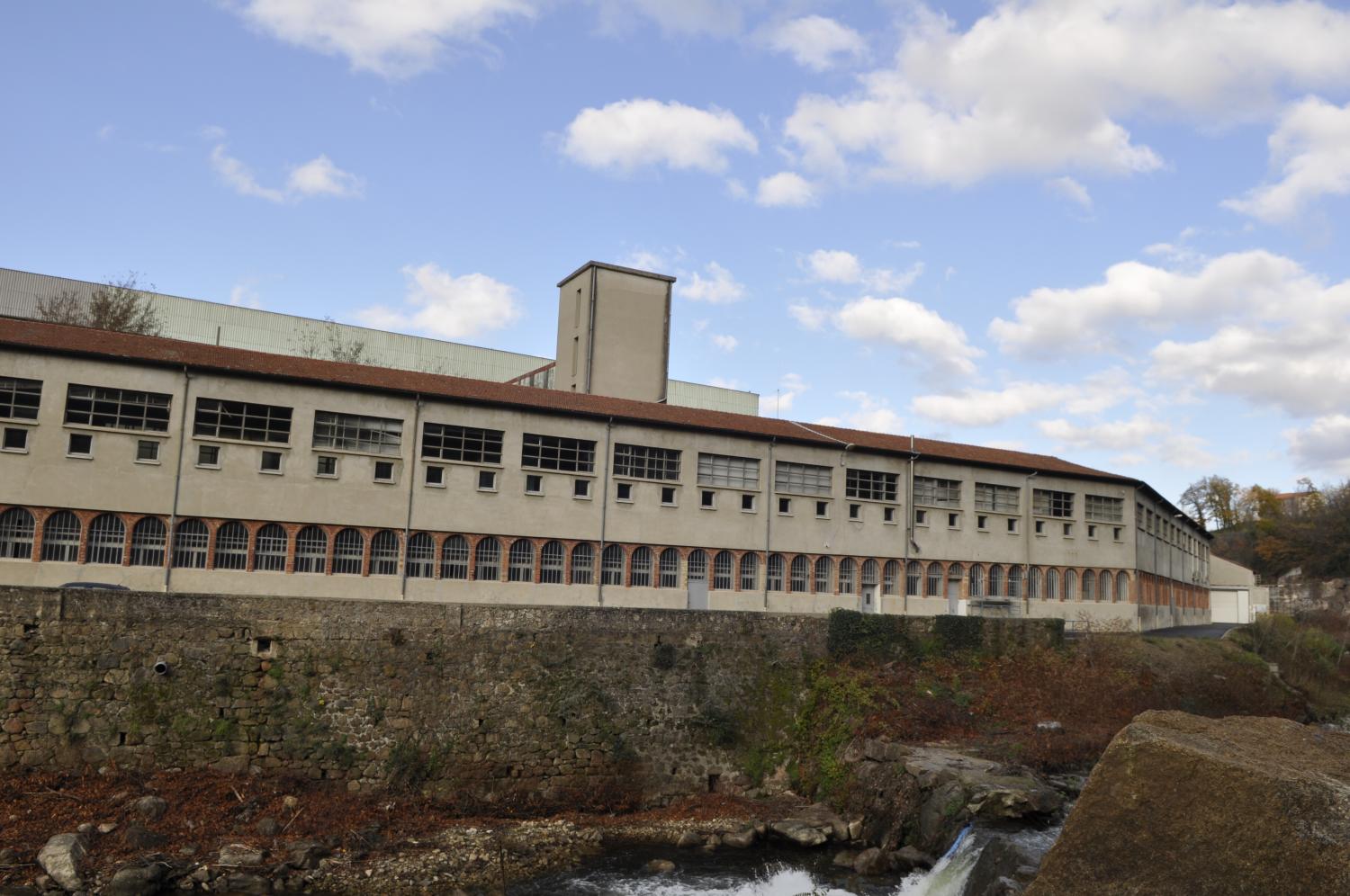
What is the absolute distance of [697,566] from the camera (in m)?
46.7

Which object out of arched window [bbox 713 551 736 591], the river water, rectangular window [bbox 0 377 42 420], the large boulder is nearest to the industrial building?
rectangular window [bbox 0 377 42 420]

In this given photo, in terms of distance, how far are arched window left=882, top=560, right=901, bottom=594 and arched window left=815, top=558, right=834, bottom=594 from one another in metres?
3.25

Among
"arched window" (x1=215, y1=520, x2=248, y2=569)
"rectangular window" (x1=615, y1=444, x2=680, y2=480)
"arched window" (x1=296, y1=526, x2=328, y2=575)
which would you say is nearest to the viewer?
"arched window" (x1=215, y1=520, x2=248, y2=569)

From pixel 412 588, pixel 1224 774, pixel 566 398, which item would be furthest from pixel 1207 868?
pixel 566 398

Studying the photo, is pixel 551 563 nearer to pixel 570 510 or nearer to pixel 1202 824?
pixel 570 510

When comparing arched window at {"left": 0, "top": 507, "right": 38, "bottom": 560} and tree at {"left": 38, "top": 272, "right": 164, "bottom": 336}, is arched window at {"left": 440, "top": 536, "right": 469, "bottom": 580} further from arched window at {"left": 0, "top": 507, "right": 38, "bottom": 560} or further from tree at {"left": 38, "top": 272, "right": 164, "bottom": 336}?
tree at {"left": 38, "top": 272, "right": 164, "bottom": 336}

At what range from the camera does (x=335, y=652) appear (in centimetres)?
2611

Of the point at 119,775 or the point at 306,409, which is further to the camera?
the point at 306,409

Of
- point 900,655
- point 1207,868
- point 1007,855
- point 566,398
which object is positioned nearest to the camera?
point 1207,868

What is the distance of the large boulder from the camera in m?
9.69

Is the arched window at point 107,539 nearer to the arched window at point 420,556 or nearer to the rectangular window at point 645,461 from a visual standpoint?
the arched window at point 420,556

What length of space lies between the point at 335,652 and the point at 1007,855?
1699 centimetres

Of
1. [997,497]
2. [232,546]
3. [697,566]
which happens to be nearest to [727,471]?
[697,566]

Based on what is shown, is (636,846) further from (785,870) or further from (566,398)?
(566,398)
